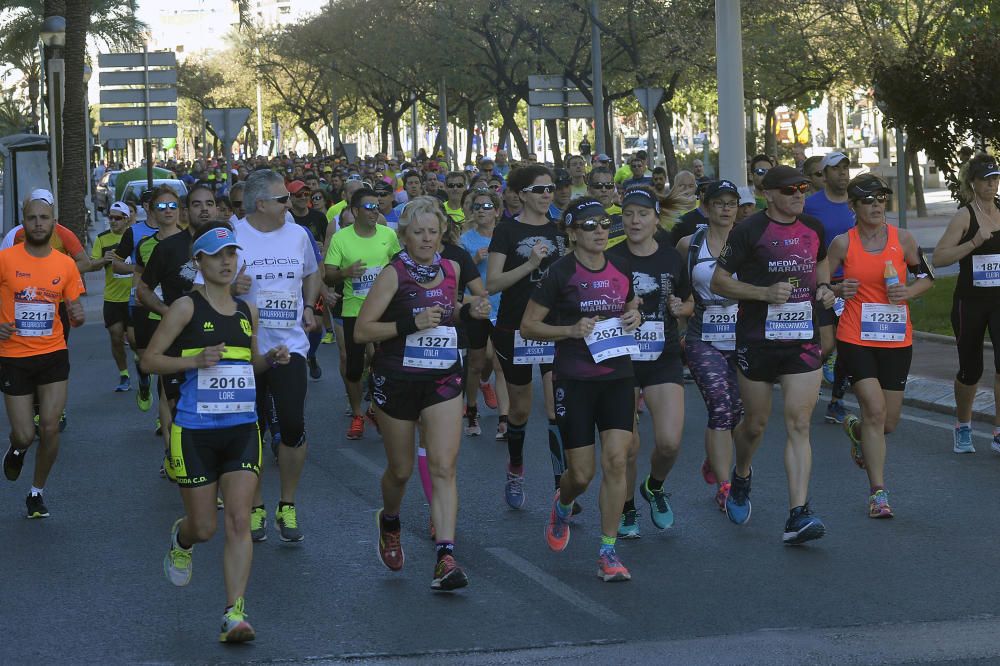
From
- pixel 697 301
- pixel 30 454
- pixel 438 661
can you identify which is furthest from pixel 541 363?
pixel 30 454

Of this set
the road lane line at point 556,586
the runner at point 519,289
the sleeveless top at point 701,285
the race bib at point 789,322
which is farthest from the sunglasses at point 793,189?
the road lane line at point 556,586

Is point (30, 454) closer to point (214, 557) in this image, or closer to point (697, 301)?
point (214, 557)

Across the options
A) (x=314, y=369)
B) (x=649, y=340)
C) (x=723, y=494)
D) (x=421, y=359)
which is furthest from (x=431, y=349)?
(x=314, y=369)

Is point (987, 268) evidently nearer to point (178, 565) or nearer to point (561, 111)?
point (178, 565)

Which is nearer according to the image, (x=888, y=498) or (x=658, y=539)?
(x=658, y=539)

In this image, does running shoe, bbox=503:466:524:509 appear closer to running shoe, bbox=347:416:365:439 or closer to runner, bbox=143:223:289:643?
runner, bbox=143:223:289:643

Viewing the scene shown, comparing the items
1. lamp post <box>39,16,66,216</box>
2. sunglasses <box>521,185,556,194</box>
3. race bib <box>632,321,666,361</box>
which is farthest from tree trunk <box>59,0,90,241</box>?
race bib <box>632,321,666,361</box>

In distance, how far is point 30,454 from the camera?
11867 millimetres

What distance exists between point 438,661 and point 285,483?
253 cm

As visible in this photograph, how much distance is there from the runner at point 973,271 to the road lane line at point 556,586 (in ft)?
12.3

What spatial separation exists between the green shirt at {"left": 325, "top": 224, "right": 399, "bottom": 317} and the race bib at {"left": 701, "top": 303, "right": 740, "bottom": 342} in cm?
371

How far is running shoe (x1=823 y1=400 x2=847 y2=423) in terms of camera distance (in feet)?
39.8

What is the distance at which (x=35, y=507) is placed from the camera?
9359 millimetres

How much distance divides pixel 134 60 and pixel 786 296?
75.7 feet
